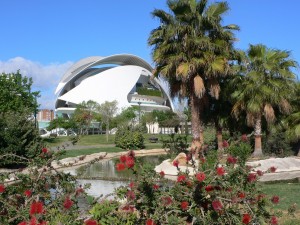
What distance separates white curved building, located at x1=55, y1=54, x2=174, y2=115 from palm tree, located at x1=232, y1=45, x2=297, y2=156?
184 feet

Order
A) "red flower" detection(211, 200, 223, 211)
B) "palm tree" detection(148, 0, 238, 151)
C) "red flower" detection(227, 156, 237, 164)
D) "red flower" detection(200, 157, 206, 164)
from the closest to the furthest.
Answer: "red flower" detection(211, 200, 223, 211) → "red flower" detection(227, 156, 237, 164) → "red flower" detection(200, 157, 206, 164) → "palm tree" detection(148, 0, 238, 151)

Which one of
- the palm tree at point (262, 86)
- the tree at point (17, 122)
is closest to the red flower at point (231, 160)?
the tree at point (17, 122)

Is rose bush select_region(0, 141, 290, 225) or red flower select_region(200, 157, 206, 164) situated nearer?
rose bush select_region(0, 141, 290, 225)

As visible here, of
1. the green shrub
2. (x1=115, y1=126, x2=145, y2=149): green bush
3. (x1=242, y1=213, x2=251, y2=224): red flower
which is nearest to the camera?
(x1=242, y1=213, x2=251, y2=224): red flower

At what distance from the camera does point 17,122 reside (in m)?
18.4

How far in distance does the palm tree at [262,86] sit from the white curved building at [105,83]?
56.2 meters

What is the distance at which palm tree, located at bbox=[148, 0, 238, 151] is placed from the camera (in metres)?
18.0

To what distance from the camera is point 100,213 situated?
324cm

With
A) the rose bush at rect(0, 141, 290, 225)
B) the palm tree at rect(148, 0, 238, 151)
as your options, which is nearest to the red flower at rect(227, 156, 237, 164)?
the rose bush at rect(0, 141, 290, 225)

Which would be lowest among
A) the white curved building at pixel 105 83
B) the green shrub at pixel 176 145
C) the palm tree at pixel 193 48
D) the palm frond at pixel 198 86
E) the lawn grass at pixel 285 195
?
the lawn grass at pixel 285 195

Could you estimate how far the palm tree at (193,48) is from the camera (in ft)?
58.9

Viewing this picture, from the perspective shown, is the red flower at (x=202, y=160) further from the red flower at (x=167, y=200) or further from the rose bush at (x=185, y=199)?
the red flower at (x=167, y=200)

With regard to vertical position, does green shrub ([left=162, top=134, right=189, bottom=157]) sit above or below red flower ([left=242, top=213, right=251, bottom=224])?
above

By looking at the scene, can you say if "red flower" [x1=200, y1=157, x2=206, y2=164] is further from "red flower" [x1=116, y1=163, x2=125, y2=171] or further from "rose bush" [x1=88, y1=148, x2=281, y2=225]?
"red flower" [x1=116, y1=163, x2=125, y2=171]
